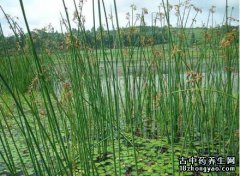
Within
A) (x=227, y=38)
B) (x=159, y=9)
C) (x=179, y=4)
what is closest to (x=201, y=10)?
(x=179, y=4)

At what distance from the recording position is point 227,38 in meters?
1.29

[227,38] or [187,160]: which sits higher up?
[227,38]

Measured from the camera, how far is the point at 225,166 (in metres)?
1.62

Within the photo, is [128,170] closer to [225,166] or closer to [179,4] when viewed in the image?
[225,166]

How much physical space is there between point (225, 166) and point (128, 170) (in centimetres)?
91

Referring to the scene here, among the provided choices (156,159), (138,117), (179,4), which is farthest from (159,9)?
(156,159)

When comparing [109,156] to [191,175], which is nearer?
[191,175]

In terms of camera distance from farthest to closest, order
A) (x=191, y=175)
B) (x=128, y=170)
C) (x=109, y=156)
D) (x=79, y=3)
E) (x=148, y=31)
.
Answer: (x=148, y=31)
(x=109, y=156)
(x=128, y=170)
(x=191, y=175)
(x=79, y=3)

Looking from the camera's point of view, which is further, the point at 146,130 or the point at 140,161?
the point at 146,130

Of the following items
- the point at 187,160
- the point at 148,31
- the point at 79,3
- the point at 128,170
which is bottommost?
the point at 128,170

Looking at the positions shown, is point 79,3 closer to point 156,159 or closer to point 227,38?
point 227,38

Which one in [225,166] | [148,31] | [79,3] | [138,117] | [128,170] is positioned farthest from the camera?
[148,31]

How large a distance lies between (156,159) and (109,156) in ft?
1.24

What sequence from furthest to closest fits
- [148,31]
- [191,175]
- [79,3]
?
[148,31] → [191,175] → [79,3]
